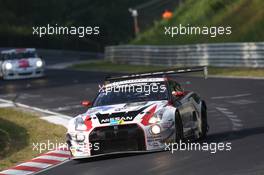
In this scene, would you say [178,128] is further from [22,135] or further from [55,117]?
[55,117]

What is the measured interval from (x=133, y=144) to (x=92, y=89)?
57.8 ft

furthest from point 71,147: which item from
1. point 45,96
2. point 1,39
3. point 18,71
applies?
point 1,39

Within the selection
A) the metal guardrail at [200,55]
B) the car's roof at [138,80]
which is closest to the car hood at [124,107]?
the car's roof at [138,80]

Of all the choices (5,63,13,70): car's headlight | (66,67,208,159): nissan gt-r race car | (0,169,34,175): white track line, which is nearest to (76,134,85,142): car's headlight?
(66,67,208,159): nissan gt-r race car

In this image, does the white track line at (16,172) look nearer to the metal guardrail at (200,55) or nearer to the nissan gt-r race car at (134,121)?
the nissan gt-r race car at (134,121)

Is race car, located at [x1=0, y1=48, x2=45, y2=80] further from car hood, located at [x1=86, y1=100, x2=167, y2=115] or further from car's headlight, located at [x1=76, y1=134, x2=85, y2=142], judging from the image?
car's headlight, located at [x1=76, y1=134, x2=85, y2=142]

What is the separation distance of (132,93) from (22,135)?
16.0 feet

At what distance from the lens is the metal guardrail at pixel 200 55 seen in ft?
110

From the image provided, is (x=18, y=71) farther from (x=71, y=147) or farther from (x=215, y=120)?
(x=71, y=147)

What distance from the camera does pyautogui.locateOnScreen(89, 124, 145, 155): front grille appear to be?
40.5ft

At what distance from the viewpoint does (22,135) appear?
58.9 feet

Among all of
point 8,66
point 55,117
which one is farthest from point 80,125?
point 8,66

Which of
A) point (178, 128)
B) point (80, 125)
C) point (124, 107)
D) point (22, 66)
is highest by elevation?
point (22, 66)

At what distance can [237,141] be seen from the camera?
1327 cm
